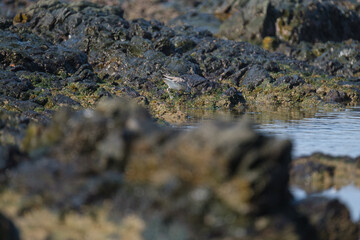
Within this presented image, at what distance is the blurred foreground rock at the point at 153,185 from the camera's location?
6.27m

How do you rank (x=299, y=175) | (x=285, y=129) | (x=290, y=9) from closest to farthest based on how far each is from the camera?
(x=299, y=175) < (x=285, y=129) < (x=290, y=9)

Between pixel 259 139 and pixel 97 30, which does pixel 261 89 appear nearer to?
pixel 97 30

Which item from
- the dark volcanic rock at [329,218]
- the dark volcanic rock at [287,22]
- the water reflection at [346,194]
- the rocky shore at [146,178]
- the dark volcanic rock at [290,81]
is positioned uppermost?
the dark volcanic rock at [287,22]

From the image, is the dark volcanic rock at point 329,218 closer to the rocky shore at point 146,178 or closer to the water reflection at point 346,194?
the rocky shore at point 146,178

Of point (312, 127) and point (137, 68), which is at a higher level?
point (137, 68)

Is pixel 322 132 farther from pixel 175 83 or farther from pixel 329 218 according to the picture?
pixel 329 218

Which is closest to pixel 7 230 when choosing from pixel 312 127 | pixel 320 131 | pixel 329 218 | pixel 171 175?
pixel 171 175

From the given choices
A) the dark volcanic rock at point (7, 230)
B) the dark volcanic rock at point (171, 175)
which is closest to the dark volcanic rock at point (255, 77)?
the dark volcanic rock at point (171, 175)

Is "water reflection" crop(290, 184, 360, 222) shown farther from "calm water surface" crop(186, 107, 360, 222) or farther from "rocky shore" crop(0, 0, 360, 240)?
→ "rocky shore" crop(0, 0, 360, 240)

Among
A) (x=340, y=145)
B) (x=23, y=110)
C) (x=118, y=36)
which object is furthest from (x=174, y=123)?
(x=118, y=36)

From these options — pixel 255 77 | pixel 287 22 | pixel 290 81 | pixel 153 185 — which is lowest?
pixel 153 185

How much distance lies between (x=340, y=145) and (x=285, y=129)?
4077 millimetres

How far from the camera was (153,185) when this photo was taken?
6.69 meters

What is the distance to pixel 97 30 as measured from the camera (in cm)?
3688
